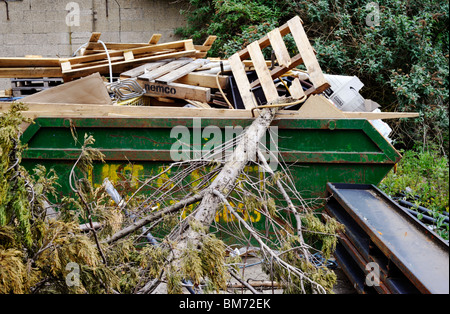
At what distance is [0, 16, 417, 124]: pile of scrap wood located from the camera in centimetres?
374

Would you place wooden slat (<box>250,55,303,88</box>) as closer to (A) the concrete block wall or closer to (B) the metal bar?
(B) the metal bar

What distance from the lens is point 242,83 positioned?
407 cm

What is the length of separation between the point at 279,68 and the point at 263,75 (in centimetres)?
18

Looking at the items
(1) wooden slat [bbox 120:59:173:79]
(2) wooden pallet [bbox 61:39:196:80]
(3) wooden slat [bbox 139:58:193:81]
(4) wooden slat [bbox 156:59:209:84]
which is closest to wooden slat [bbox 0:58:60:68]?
(2) wooden pallet [bbox 61:39:196:80]

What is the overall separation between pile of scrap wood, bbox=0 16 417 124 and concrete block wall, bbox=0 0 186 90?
3918 millimetres

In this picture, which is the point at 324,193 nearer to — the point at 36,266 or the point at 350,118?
the point at 350,118

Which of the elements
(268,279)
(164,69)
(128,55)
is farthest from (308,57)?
(128,55)

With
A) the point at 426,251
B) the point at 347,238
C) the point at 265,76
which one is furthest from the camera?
the point at 265,76

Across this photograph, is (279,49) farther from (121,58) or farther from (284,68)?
(121,58)

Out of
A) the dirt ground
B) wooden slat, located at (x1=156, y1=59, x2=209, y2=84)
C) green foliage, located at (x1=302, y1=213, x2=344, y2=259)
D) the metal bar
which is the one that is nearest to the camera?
the metal bar

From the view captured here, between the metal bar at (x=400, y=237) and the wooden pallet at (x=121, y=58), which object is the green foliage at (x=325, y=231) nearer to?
the metal bar at (x=400, y=237)
